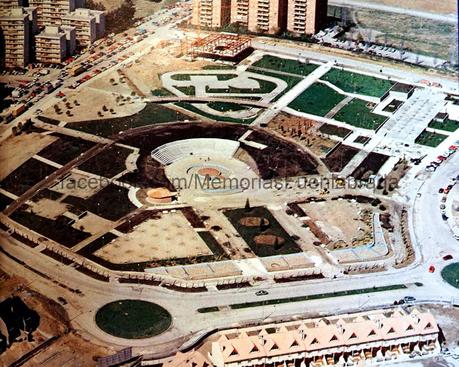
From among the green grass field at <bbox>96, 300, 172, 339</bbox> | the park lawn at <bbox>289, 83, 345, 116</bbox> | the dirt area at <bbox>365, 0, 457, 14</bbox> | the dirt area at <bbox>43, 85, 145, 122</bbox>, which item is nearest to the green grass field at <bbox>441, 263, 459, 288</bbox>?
the green grass field at <bbox>96, 300, 172, 339</bbox>

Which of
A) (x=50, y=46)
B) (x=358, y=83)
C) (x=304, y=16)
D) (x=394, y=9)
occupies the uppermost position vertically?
(x=304, y=16)

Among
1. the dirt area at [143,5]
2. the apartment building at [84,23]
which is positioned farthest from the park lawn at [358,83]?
the dirt area at [143,5]

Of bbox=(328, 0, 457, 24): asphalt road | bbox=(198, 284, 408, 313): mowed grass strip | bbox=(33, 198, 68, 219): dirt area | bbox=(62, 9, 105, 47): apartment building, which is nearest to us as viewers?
bbox=(198, 284, 408, 313): mowed grass strip

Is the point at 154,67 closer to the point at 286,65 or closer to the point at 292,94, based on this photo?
the point at 286,65

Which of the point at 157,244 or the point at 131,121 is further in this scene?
the point at 131,121

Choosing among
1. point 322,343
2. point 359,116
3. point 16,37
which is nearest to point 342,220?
point 322,343

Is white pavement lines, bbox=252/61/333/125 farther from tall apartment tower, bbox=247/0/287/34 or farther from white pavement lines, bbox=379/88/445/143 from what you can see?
tall apartment tower, bbox=247/0/287/34
